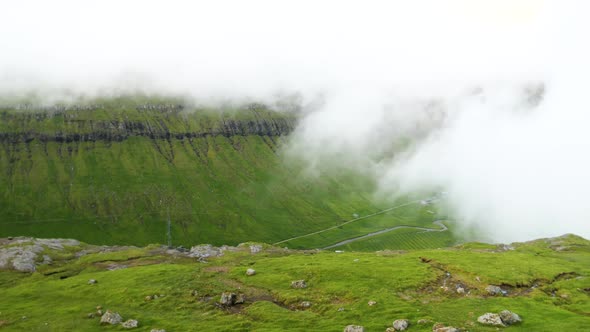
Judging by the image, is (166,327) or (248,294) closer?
(166,327)

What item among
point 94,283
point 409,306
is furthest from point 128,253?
point 409,306

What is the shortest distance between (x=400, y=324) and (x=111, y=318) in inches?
1794

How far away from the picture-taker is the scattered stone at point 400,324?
5331cm

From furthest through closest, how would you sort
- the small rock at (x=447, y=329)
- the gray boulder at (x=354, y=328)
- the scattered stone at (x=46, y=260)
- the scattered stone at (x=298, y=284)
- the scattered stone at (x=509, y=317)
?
the scattered stone at (x=46, y=260), the scattered stone at (x=298, y=284), the scattered stone at (x=509, y=317), the gray boulder at (x=354, y=328), the small rock at (x=447, y=329)

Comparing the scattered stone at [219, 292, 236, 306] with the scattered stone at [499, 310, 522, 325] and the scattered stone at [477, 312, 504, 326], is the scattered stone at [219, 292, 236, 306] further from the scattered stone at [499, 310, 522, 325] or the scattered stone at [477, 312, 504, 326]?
the scattered stone at [499, 310, 522, 325]

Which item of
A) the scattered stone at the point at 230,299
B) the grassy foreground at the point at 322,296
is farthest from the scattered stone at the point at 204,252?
the scattered stone at the point at 230,299

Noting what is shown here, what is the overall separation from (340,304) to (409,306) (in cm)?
1172

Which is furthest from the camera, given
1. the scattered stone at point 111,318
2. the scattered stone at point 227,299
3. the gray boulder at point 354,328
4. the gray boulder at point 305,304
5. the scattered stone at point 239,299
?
the scattered stone at point 239,299

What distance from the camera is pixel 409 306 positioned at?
62.7m

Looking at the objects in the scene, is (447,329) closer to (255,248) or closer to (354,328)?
(354,328)

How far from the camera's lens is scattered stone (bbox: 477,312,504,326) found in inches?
2146

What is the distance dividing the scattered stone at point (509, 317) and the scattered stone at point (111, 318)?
194 feet

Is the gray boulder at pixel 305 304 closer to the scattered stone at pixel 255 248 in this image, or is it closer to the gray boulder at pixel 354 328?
the gray boulder at pixel 354 328

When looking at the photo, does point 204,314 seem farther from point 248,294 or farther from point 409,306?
point 409,306
